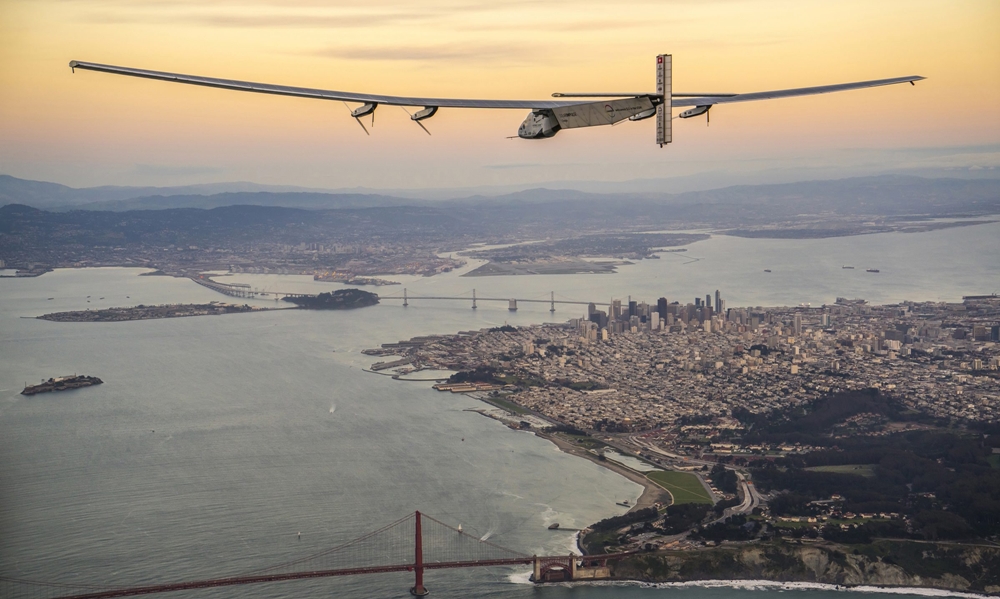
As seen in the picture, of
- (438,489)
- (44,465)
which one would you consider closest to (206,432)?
(44,465)

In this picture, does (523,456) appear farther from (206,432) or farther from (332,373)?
(332,373)

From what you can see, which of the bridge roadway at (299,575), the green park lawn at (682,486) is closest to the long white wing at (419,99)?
the bridge roadway at (299,575)

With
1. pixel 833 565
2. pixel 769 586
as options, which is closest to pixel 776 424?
pixel 833 565

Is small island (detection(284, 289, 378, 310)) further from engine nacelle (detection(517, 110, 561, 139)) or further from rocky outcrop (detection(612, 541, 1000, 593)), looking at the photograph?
engine nacelle (detection(517, 110, 561, 139))

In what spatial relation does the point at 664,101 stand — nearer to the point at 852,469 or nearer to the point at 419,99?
the point at 419,99

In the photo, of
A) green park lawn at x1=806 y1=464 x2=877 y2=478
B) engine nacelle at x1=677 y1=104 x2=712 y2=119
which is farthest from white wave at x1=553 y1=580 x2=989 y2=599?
engine nacelle at x1=677 y1=104 x2=712 y2=119
